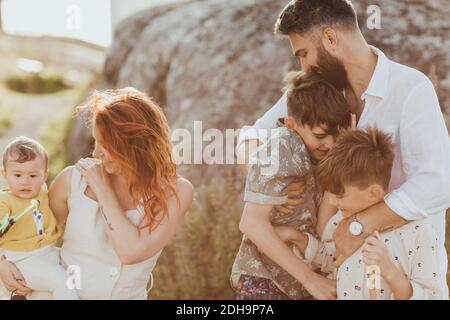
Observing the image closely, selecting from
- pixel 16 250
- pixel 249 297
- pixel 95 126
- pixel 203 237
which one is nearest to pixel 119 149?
pixel 95 126

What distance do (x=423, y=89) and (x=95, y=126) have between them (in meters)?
1.06

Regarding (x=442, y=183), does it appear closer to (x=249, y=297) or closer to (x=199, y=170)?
Result: (x=249, y=297)

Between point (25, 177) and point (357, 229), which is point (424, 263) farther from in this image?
point (25, 177)

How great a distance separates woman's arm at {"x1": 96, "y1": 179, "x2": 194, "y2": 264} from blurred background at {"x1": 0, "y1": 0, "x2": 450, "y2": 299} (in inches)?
40.7

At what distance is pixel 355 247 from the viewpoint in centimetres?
249

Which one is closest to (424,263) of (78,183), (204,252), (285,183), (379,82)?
(285,183)

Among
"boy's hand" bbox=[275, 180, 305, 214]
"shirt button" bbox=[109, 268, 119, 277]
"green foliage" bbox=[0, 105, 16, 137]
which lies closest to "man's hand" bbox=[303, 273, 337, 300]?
"boy's hand" bbox=[275, 180, 305, 214]

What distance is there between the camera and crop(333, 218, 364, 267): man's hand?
2.49 meters

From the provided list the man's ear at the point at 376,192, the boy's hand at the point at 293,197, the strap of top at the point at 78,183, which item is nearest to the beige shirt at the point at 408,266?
the man's ear at the point at 376,192

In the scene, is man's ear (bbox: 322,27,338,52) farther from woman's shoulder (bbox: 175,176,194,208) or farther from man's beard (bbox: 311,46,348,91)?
woman's shoulder (bbox: 175,176,194,208)

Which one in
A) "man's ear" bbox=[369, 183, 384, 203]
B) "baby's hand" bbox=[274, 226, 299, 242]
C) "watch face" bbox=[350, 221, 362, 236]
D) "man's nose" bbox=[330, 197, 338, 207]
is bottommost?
"baby's hand" bbox=[274, 226, 299, 242]

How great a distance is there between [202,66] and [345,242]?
6.02 feet

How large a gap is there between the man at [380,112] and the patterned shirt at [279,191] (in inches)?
5.2

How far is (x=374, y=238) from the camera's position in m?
2.43
